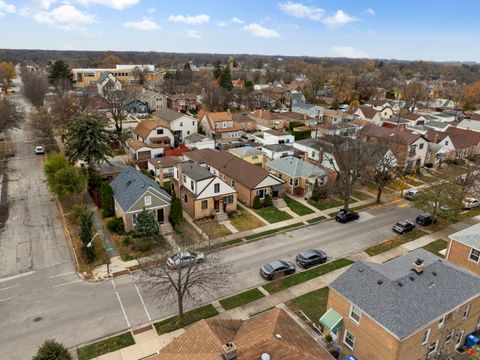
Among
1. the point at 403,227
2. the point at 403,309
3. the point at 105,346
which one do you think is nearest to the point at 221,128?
the point at 403,227

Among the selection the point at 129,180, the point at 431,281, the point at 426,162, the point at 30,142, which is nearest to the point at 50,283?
the point at 129,180

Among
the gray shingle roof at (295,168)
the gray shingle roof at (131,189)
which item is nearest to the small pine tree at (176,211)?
the gray shingle roof at (131,189)

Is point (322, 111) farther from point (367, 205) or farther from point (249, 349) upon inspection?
point (249, 349)

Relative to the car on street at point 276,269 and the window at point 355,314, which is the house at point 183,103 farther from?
A: the window at point 355,314

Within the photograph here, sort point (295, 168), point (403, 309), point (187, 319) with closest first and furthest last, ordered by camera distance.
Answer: point (403, 309) < point (187, 319) < point (295, 168)

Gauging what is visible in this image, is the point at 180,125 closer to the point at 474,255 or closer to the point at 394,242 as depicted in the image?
the point at 394,242
